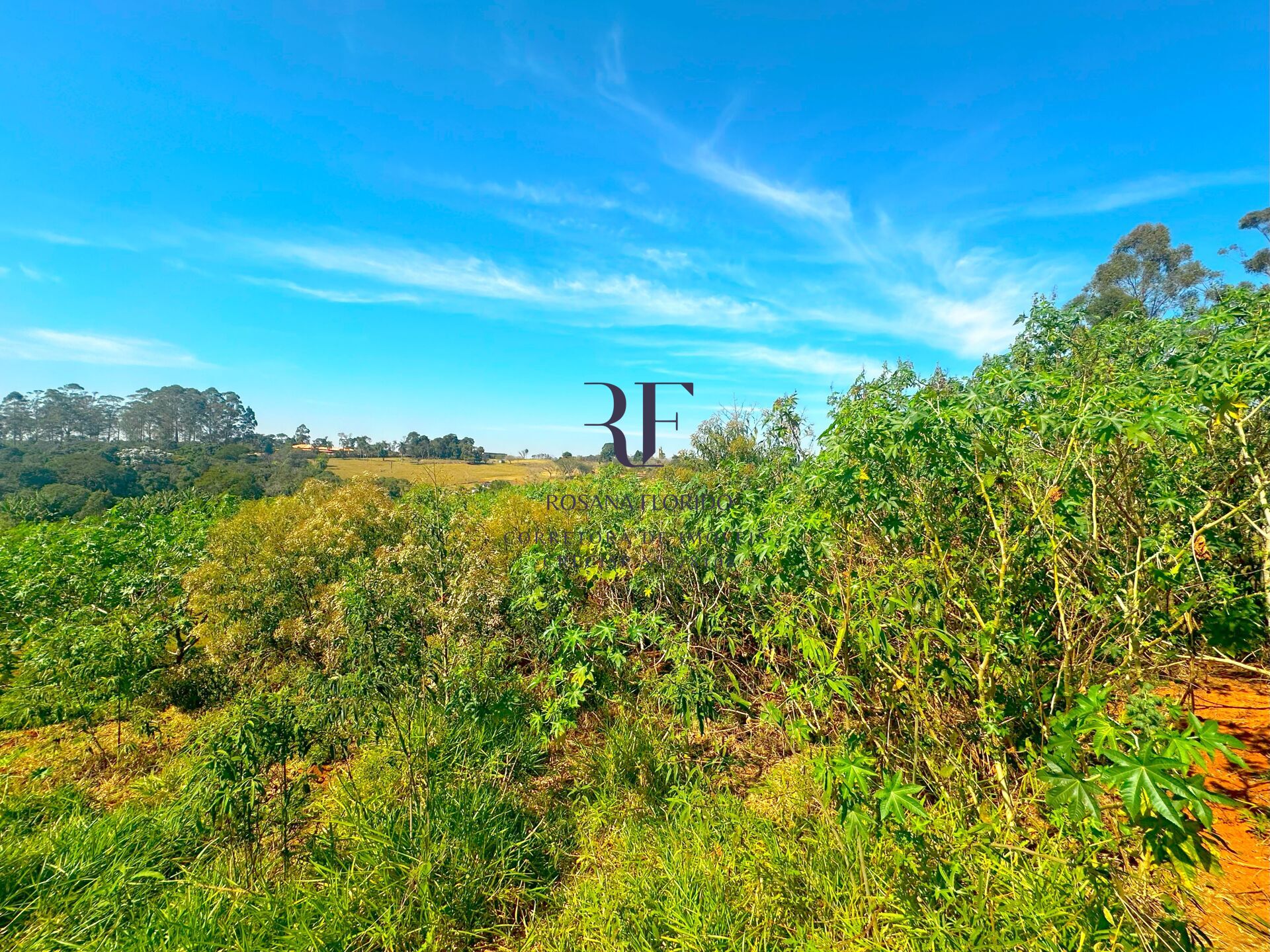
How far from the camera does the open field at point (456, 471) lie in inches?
Result: 202

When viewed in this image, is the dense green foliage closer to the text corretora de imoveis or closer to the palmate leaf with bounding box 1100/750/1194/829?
the palmate leaf with bounding box 1100/750/1194/829

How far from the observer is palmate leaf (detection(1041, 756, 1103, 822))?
1.38 metres

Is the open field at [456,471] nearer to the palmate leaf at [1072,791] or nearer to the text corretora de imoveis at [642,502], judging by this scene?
the text corretora de imoveis at [642,502]

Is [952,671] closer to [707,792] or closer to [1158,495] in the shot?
[1158,495]

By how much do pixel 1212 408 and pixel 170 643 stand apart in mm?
8746

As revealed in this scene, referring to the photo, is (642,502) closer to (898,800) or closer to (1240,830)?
(898,800)

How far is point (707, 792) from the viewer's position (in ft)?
11.3

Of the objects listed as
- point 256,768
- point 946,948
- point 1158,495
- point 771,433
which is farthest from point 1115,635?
point 256,768

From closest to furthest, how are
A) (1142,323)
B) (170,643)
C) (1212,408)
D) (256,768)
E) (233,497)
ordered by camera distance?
(1212,408) < (256,768) < (1142,323) < (170,643) < (233,497)

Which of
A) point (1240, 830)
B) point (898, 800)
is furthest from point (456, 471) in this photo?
point (1240, 830)

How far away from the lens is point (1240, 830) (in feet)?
8.45

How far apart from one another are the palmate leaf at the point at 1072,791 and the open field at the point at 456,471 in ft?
14.6

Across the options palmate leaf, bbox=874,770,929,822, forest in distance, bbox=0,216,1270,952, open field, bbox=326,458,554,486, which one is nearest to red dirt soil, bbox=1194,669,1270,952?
forest in distance, bbox=0,216,1270,952

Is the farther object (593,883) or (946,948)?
(593,883)
